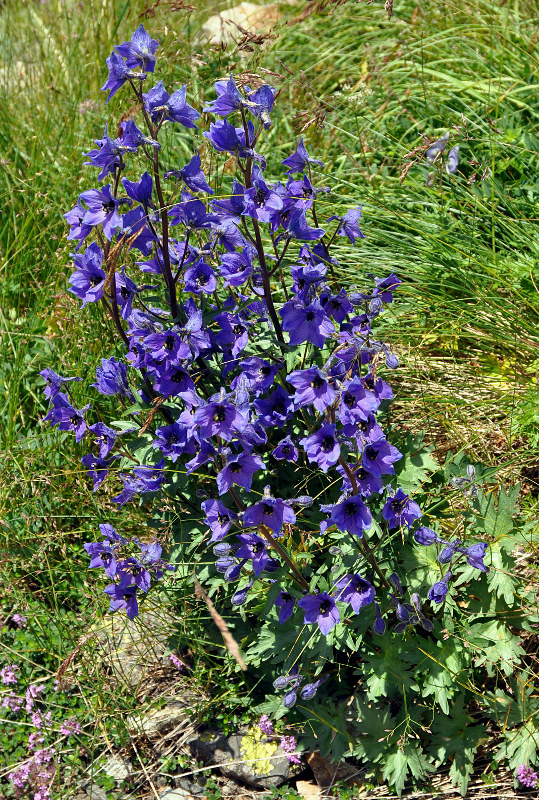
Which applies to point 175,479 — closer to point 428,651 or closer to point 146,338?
point 146,338

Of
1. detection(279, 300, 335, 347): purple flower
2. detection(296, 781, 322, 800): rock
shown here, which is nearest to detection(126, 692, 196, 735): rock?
detection(296, 781, 322, 800): rock

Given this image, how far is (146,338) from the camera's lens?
2.30 m

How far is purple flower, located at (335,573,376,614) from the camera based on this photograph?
235cm

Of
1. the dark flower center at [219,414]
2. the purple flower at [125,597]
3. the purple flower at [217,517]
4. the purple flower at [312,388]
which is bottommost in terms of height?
the purple flower at [125,597]

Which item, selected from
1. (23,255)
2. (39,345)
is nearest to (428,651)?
(39,345)

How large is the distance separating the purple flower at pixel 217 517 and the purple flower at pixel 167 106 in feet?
3.88

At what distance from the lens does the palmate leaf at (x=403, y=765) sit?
2.54 meters

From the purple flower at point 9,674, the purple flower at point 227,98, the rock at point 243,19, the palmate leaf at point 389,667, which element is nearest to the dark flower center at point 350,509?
the palmate leaf at point 389,667

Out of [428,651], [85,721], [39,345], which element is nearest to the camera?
[428,651]

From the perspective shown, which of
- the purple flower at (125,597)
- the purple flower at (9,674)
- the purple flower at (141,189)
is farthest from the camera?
the purple flower at (9,674)

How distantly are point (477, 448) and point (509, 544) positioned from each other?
636 mm

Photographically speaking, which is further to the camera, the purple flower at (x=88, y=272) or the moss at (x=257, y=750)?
the moss at (x=257, y=750)

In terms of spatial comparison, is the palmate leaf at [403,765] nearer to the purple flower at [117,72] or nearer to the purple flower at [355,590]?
the purple flower at [355,590]

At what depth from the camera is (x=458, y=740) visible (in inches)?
102
